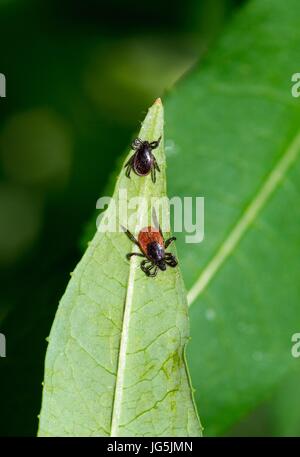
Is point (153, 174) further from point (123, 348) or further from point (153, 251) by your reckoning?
point (123, 348)

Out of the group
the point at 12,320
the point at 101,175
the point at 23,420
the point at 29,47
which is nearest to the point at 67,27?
the point at 29,47

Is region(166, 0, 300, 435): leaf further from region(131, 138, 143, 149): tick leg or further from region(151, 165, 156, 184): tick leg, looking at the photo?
region(151, 165, 156, 184): tick leg

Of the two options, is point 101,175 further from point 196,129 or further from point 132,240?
point 132,240

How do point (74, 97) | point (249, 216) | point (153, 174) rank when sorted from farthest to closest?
point (74, 97) < point (249, 216) < point (153, 174)

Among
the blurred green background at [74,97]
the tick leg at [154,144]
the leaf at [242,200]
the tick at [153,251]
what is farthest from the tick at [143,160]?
the blurred green background at [74,97]

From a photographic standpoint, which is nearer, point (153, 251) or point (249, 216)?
point (153, 251)

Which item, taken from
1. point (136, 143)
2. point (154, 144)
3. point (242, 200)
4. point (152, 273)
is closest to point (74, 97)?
point (242, 200)
